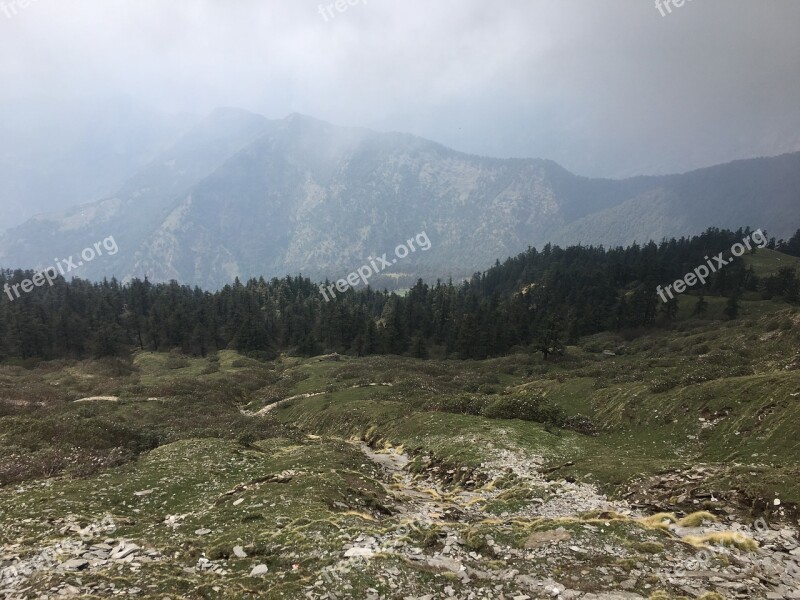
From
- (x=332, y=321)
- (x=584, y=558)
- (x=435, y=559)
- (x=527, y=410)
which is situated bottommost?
(x=527, y=410)

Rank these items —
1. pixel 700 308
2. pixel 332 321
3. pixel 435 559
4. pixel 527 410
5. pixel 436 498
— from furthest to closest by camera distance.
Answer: pixel 700 308 → pixel 332 321 → pixel 527 410 → pixel 436 498 → pixel 435 559

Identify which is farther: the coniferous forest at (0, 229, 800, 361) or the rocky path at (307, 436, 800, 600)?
the coniferous forest at (0, 229, 800, 361)

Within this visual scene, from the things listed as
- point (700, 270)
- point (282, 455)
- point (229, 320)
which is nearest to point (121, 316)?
point (229, 320)

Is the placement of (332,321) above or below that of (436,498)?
above

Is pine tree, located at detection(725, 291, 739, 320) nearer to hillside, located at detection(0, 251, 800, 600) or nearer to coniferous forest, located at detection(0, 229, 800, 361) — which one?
coniferous forest, located at detection(0, 229, 800, 361)

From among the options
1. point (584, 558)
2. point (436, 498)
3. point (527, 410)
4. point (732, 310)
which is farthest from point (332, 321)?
point (732, 310)

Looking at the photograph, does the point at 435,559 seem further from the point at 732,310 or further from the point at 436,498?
the point at 732,310

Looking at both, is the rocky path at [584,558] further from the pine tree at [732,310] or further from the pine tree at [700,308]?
the pine tree at [700,308]

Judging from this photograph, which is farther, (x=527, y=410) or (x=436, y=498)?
(x=527, y=410)

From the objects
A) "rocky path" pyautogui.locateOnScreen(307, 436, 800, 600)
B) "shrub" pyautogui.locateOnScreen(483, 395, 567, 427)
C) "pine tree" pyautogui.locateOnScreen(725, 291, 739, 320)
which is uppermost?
"rocky path" pyautogui.locateOnScreen(307, 436, 800, 600)

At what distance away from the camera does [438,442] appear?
109 feet

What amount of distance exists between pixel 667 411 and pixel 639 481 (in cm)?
1342

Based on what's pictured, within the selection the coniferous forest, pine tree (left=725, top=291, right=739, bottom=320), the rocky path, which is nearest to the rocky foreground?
the rocky path

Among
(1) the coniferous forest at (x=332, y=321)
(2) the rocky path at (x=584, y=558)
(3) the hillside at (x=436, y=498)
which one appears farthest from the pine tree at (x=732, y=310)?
(2) the rocky path at (x=584, y=558)
